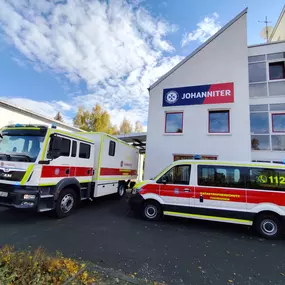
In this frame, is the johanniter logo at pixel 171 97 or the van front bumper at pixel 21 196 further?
the johanniter logo at pixel 171 97

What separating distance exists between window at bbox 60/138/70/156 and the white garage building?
5500 mm

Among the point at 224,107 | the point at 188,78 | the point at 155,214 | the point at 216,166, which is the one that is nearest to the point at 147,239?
the point at 155,214

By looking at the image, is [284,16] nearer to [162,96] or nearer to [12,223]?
[162,96]

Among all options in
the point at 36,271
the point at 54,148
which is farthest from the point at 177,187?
the point at 36,271

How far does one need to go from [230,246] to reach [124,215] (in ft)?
12.1

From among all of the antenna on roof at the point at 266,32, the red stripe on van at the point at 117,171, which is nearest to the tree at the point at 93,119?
the red stripe on van at the point at 117,171

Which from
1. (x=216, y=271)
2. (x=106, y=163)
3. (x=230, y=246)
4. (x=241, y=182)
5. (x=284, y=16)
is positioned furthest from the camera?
(x=284, y=16)

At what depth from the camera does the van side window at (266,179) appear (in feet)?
18.1

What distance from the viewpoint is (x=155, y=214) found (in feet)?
21.2

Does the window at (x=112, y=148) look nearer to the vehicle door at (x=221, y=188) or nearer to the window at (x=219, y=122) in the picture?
the vehicle door at (x=221, y=188)

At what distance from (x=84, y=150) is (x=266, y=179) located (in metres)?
6.14

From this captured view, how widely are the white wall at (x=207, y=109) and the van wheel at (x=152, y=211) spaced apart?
4133 mm

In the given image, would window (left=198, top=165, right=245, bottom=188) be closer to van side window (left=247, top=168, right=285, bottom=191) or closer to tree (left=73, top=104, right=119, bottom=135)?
van side window (left=247, top=168, right=285, bottom=191)

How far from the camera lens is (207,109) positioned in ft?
34.0
